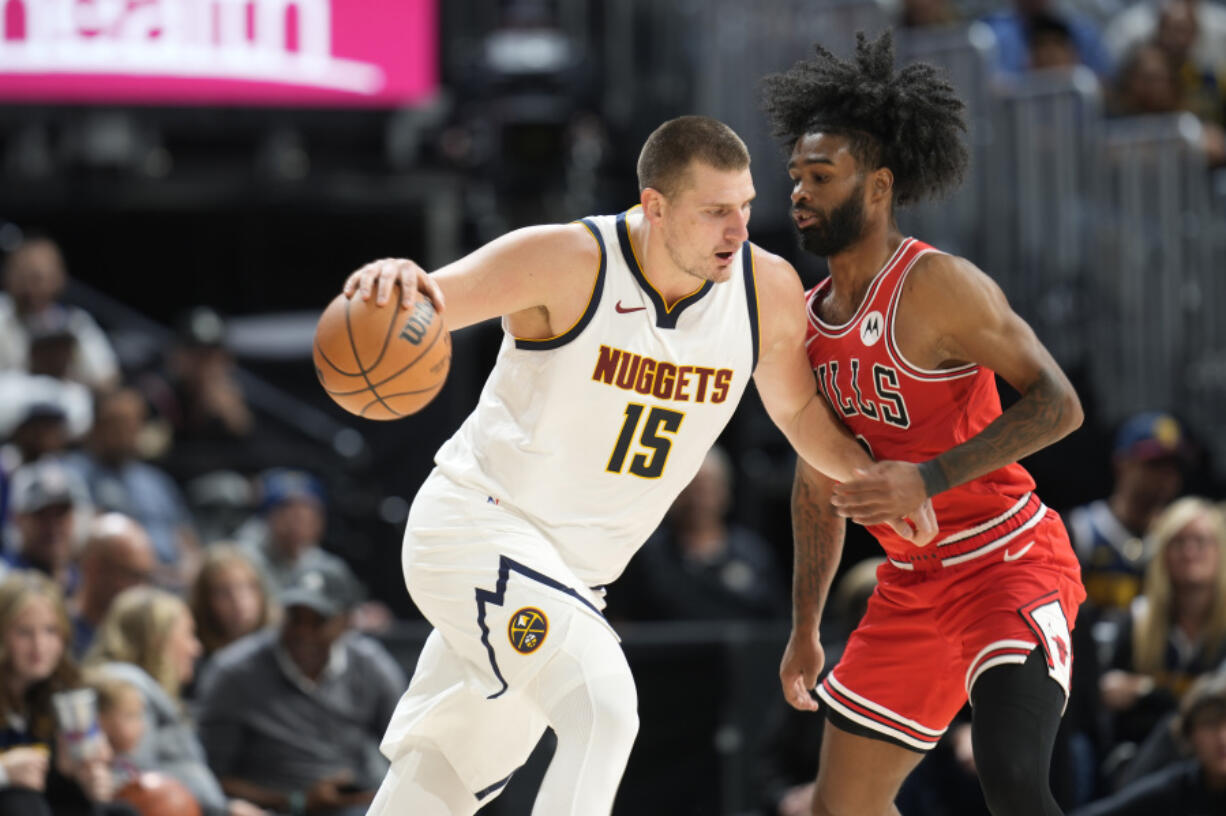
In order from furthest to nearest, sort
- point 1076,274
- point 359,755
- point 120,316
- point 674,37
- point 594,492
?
point 120,316, point 674,37, point 1076,274, point 359,755, point 594,492

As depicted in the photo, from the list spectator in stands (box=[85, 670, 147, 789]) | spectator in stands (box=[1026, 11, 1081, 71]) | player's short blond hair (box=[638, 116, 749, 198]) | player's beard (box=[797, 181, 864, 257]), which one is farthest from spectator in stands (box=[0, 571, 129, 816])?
spectator in stands (box=[1026, 11, 1081, 71])

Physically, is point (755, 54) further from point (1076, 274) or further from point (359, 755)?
point (359, 755)

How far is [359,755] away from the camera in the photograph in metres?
7.53

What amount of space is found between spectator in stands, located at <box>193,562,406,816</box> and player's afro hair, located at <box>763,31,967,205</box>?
3.34 metres

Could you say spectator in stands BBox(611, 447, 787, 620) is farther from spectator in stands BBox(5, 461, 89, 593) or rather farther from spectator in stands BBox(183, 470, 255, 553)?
spectator in stands BBox(5, 461, 89, 593)

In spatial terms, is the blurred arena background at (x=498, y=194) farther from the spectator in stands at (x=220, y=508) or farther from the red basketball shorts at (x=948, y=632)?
the red basketball shorts at (x=948, y=632)

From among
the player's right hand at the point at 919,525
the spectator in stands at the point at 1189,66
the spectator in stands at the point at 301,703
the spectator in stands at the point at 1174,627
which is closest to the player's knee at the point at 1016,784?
the player's right hand at the point at 919,525

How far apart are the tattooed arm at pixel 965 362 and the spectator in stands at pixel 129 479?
17.7 ft

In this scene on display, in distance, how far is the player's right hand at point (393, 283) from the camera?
14.3 feet

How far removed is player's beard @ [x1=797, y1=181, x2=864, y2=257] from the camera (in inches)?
199

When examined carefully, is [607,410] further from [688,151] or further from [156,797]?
[156,797]

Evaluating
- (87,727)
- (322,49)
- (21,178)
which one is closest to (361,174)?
(322,49)

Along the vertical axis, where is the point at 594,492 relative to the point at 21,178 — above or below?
below

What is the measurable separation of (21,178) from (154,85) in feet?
6.44
